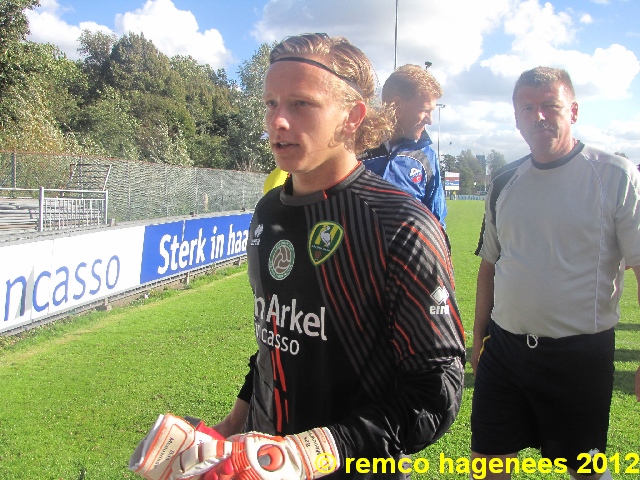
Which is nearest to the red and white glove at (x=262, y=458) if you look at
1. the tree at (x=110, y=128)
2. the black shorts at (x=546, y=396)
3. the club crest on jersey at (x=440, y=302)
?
the club crest on jersey at (x=440, y=302)

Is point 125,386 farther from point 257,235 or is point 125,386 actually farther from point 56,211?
point 56,211

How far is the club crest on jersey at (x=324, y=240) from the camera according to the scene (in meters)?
1.58

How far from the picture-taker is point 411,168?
3.78 m

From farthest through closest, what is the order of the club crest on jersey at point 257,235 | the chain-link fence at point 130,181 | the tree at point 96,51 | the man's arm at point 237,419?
the tree at point 96,51 < the chain-link fence at point 130,181 < the man's arm at point 237,419 < the club crest on jersey at point 257,235

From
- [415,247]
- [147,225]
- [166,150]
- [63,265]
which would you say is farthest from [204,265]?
[166,150]

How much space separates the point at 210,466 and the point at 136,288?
10.1 meters

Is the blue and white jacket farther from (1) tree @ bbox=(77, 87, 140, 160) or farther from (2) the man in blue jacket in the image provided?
(1) tree @ bbox=(77, 87, 140, 160)

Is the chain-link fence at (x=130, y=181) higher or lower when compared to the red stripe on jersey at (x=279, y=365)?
higher

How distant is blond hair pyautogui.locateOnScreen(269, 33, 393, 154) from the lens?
167 centimetres

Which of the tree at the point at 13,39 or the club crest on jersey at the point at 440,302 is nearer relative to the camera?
the club crest on jersey at the point at 440,302

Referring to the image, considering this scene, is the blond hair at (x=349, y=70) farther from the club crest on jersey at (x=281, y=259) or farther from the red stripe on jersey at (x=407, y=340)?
the red stripe on jersey at (x=407, y=340)

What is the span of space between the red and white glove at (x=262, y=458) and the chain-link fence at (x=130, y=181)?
1171cm

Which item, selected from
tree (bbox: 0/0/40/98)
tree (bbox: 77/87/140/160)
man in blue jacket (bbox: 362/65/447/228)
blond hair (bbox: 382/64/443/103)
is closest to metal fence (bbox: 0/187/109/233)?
blond hair (bbox: 382/64/443/103)

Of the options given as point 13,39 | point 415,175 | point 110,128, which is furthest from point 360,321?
point 110,128
